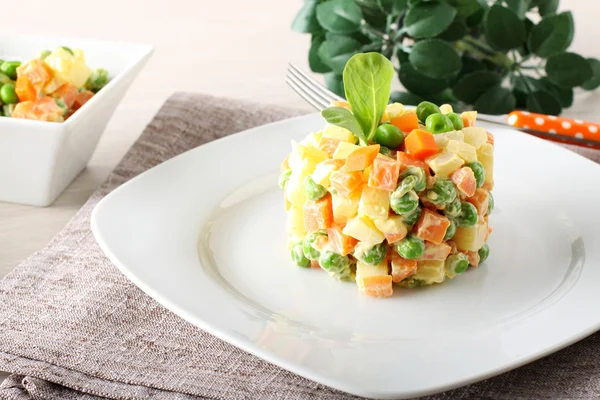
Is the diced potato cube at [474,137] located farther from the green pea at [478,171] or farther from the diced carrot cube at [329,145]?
the diced carrot cube at [329,145]

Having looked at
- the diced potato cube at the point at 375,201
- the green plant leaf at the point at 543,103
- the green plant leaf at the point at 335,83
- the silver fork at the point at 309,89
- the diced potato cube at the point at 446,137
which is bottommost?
the green plant leaf at the point at 543,103

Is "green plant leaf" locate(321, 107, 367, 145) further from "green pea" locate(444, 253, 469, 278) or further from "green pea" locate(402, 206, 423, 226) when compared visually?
"green pea" locate(444, 253, 469, 278)

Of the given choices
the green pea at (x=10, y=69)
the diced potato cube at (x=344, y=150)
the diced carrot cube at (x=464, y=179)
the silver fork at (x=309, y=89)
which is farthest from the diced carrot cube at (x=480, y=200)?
the green pea at (x=10, y=69)

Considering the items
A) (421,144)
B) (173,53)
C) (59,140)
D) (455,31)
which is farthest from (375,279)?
(173,53)

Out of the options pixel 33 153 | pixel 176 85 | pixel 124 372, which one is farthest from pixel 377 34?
pixel 124 372

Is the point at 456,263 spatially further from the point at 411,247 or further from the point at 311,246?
the point at 311,246
